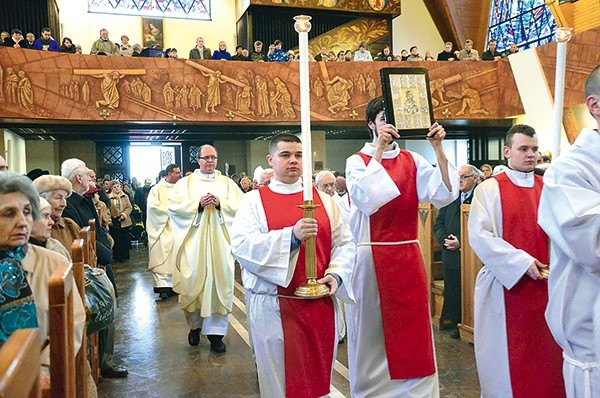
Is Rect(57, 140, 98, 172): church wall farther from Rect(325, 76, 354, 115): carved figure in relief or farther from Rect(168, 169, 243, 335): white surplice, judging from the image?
Rect(168, 169, 243, 335): white surplice

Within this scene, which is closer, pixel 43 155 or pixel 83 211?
pixel 83 211

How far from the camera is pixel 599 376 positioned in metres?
2.07

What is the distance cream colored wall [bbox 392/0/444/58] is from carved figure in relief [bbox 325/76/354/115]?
6.21m

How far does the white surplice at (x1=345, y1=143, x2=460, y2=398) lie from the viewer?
332 cm

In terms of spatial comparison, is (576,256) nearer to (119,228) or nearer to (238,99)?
(119,228)

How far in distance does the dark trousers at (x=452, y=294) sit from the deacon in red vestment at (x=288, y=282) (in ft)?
9.30

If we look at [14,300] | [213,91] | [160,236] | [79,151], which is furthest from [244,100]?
[14,300]

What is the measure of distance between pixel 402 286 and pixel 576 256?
4.66 feet

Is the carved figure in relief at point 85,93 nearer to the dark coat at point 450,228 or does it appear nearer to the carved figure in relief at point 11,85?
the carved figure in relief at point 11,85

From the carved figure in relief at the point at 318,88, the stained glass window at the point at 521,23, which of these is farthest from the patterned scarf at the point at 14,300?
the stained glass window at the point at 521,23

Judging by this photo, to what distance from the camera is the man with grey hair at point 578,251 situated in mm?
1995

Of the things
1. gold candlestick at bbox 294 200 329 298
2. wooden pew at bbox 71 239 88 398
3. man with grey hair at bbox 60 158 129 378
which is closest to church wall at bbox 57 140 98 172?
man with grey hair at bbox 60 158 129 378

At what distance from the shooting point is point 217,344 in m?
5.40

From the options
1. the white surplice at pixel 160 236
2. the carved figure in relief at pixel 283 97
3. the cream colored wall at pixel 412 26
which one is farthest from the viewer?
the cream colored wall at pixel 412 26
